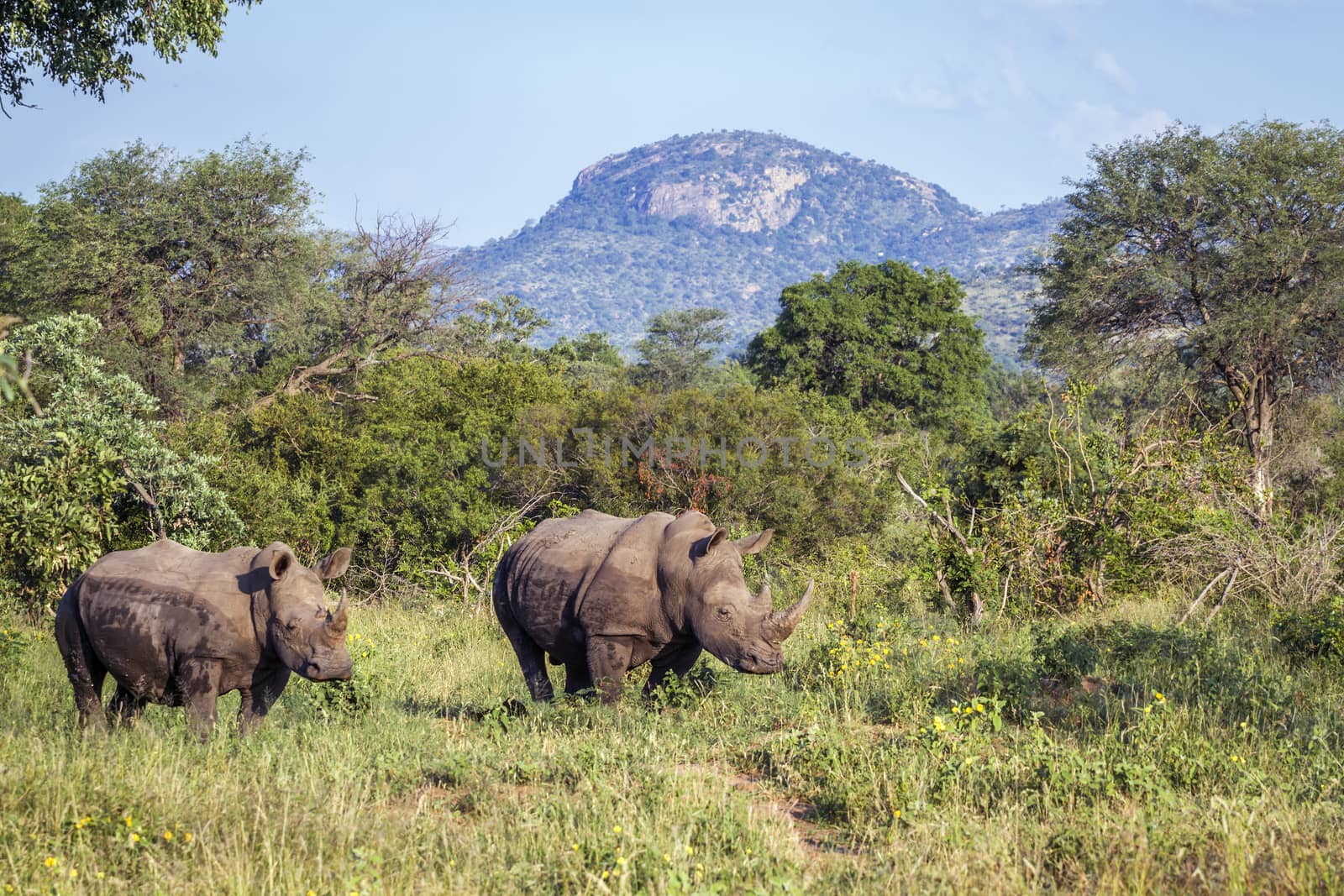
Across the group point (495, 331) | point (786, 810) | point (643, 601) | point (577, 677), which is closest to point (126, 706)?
point (577, 677)

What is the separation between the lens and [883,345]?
126 ft

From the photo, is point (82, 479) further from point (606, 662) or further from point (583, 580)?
point (606, 662)

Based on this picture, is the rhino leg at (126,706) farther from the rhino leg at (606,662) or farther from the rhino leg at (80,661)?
the rhino leg at (606,662)

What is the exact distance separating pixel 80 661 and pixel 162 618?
839 mm

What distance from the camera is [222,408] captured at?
23719 millimetres

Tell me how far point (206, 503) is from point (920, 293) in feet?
99.3

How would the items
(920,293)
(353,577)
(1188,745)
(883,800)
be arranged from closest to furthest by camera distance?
1. (883,800)
2. (1188,745)
3. (353,577)
4. (920,293)

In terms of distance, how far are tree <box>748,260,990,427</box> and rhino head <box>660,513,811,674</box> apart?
2844cm

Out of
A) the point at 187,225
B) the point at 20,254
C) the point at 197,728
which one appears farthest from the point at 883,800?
the point at 20,254

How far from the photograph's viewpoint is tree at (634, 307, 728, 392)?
154ft

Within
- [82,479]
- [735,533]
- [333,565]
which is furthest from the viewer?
[735,533]

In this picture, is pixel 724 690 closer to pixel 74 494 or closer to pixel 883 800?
pixel 883 800

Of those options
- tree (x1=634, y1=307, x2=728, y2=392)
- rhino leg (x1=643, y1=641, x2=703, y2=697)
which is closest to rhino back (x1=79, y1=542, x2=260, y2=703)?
rhino leg (x1=643, y1=641, x2=703, y2=697)

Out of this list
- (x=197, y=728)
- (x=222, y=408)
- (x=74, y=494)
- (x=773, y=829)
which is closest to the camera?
(x=773, y=829)
